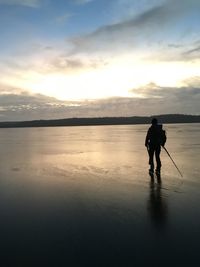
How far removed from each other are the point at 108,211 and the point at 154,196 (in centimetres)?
175

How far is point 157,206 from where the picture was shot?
7461 millimetres

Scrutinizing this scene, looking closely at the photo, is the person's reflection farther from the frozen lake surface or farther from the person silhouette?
the person silhouette

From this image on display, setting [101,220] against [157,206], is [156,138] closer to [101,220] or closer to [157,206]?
[157,206]

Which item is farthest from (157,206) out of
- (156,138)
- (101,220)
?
(156,138)

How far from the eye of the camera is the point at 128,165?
14.1 m

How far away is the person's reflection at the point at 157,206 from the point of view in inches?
249

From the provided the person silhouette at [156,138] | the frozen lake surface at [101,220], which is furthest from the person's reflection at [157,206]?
the person silhouette at [156,138]

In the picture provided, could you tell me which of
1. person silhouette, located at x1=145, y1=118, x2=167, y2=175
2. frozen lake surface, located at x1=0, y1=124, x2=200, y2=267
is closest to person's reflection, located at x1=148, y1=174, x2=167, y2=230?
frozen lake surface, located at x1=0, y1=124, x2=200, y2=267

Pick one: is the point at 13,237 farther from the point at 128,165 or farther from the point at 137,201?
the point at 128,165

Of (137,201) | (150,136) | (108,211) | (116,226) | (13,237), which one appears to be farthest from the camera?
(150,136)

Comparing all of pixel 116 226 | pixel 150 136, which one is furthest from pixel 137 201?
pixel 150 136

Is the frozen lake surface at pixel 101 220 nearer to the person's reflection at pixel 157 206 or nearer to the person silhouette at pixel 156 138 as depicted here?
the person's reflection at pixel 157 206

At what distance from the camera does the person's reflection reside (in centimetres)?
633

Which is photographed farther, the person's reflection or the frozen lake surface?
the person's reflection
